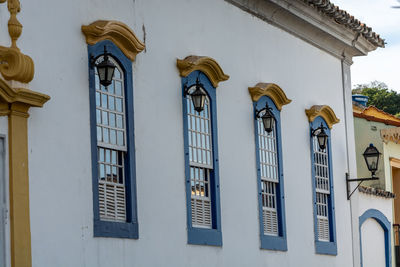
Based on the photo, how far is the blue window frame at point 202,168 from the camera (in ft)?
44.9

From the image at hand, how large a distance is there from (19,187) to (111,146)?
77.2 inches

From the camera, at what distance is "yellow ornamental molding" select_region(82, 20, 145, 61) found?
A: 459 inches

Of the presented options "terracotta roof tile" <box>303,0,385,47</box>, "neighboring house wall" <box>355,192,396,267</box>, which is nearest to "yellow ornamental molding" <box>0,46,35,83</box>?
"terracotta roof tile" <box>303,0,385,47</box>

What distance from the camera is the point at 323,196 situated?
60.7 feet

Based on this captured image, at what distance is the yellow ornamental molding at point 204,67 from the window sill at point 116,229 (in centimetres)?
247

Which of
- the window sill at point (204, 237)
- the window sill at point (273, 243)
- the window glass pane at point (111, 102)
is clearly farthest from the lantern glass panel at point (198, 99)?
the window sill at point (273, 243)

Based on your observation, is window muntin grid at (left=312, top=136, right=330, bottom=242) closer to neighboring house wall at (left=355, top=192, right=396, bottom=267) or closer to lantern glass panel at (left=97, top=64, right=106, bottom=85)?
neighboring house wall at (left=355, top=192, right=396, bottom=267)

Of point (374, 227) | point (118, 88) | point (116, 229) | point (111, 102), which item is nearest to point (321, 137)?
point (374, 227)

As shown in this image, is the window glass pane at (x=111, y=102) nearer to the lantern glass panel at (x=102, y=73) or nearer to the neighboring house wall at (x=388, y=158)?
the lantern glass panel at (x=102, y=73)

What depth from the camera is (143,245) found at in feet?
40.7

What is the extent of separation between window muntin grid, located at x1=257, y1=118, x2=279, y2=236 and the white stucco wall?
0.34 meters

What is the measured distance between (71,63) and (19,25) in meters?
1.23

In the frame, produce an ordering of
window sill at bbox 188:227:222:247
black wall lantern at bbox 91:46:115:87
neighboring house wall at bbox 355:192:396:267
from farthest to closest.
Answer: neighboring house wall at bbox 355:192:396:267 < window sill at bbox 188:227:222:247 < black wall lantern at bbox 91:46:115:87

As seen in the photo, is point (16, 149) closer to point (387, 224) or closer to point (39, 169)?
point (39, 169)
